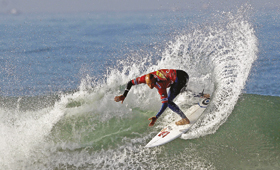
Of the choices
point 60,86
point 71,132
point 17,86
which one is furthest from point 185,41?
point 17,86

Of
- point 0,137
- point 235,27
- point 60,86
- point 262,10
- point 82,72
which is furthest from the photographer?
point 262,10

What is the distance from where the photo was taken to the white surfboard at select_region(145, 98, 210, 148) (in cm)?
628

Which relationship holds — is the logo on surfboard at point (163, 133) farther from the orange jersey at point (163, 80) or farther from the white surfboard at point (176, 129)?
the orange jersey at point (163, 80)

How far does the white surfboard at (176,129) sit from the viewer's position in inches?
247

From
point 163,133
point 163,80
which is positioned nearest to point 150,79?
point 163,80

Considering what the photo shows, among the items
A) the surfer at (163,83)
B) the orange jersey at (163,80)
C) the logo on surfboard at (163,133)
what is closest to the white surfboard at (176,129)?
the logo on surfboard at (163,133)

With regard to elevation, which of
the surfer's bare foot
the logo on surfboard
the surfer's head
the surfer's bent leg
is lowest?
the logo on surfboard

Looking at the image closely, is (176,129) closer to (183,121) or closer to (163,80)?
(183,121)

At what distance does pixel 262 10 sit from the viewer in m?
32.3

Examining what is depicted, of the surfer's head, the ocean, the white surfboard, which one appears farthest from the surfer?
the ocean

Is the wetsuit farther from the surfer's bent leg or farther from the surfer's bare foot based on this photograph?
the surfer's bare foot

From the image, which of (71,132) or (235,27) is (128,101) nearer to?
(71,132)

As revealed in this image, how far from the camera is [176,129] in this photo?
6.66m

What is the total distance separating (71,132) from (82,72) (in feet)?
26.8
